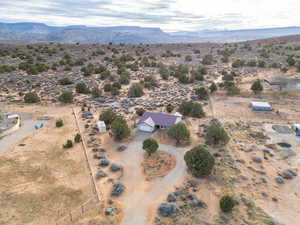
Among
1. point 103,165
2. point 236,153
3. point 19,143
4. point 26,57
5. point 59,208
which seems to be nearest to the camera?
point 59,208

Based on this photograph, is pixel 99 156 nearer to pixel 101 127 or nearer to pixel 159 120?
pixel 101 127

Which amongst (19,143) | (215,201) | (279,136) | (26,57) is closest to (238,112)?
(279,136)

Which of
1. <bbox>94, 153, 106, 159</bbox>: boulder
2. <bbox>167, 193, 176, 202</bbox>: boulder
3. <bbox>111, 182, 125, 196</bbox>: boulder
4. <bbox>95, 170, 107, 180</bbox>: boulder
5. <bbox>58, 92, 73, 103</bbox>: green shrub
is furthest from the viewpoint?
<bbox>58, 92, 73, 103</bbox>: green shrub

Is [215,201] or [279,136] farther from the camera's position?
[279,136]

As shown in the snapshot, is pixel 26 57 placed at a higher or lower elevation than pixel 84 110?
higher

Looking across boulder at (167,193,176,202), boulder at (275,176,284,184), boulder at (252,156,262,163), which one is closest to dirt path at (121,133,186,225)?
boulder at (167,193,176,202)

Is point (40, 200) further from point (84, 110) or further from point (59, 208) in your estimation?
point (84, 110)

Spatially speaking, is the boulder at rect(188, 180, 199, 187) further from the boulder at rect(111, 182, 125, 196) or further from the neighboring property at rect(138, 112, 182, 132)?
the neighboring property at rect(138, 112, 182, 132)

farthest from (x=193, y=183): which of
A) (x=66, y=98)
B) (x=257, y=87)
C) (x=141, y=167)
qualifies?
(x=257, y=87)
